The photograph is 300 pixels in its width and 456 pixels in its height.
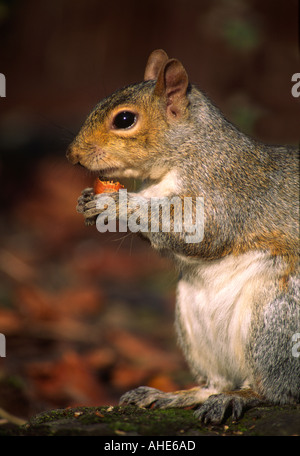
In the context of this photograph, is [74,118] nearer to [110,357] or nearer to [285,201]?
[110,357]

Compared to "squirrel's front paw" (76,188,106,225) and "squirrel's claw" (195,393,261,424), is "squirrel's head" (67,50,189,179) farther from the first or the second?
"squirrel's claw" (195,393,261,424)

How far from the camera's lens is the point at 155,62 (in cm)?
385

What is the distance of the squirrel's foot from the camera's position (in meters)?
2.99

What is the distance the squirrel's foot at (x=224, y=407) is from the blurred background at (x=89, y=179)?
5.11ft

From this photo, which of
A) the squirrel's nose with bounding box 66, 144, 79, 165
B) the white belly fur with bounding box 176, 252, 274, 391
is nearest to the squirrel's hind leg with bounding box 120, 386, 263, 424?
the white belly fur with bounding box 176, 252, 274, 391

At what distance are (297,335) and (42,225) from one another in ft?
17.9

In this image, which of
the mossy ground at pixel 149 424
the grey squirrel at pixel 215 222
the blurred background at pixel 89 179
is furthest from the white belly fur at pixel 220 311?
the blurred background at pixel 89 179

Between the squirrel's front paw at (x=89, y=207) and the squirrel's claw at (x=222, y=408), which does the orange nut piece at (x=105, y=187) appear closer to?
the squirrel's front paw at (x=89, y=207)

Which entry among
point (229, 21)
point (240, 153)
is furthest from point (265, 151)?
point (229, 21)

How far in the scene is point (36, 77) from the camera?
350 inches

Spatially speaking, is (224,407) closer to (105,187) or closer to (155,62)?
(105,187)

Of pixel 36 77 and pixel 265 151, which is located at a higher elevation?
pixel 36 77

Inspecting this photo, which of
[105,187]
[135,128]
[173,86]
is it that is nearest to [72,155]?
[105,187]
